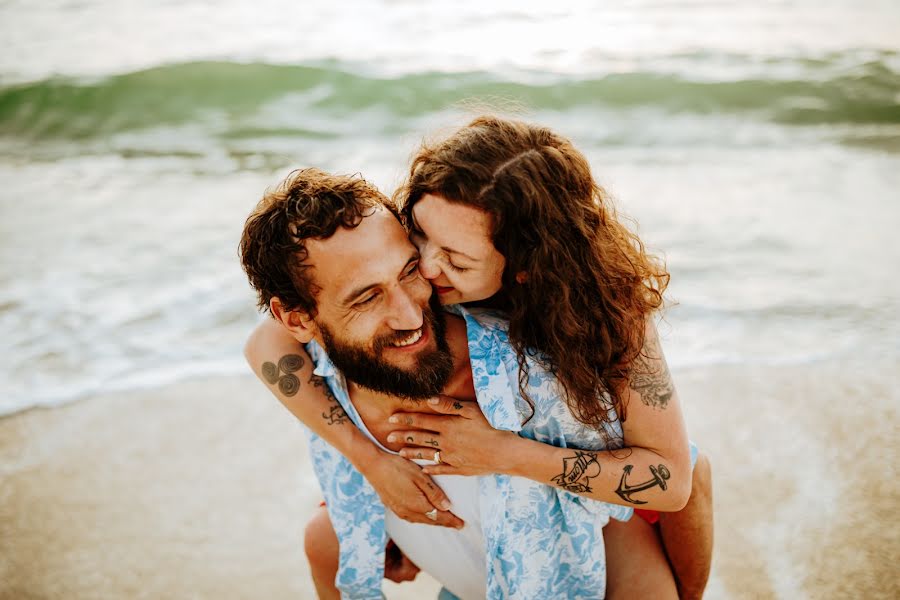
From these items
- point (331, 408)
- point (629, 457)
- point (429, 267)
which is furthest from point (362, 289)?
point (629, 457)

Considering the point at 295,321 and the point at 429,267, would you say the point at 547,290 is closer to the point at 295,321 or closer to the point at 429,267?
the point at 429,267

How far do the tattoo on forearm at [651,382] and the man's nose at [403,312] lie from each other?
77 cm

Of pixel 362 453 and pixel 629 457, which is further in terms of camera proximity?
pixel 362 453

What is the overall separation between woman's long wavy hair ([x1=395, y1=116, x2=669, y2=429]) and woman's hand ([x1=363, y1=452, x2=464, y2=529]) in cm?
53

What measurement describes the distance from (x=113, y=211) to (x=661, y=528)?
6.40m

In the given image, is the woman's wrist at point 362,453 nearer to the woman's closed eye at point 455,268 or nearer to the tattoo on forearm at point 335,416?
the tattoo on forearm at point 335,416

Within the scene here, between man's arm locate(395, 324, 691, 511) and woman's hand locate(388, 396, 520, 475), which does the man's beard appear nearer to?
woman's hand locate(388, 396, 520, 475)

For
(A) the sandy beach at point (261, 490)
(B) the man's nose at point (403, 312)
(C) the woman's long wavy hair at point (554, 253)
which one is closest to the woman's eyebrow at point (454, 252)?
(C) the woman's long wavy hair at point (554, 253)

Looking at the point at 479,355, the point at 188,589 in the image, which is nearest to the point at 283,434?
the point at 188,589

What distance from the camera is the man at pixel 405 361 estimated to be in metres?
2.53

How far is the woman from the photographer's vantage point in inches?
96.3

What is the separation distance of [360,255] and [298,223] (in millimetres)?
244

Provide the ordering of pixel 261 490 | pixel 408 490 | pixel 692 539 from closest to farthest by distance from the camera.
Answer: pixel 408 490, pixel 692 539, pixel 261 490

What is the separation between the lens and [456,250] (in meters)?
Result: 2.50
